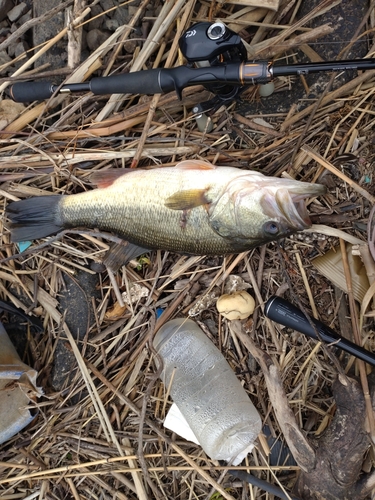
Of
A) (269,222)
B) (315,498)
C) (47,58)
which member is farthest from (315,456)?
(47,58)

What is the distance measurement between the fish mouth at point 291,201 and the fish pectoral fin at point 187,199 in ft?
1.40

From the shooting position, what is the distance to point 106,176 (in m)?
3.07

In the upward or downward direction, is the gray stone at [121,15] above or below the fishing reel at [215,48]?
above

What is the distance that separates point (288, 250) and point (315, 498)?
5.53 ft

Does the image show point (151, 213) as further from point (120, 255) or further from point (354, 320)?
point (354, 320)

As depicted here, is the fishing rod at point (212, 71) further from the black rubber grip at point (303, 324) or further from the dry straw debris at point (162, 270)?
the black rubber grip at point (303, 324)

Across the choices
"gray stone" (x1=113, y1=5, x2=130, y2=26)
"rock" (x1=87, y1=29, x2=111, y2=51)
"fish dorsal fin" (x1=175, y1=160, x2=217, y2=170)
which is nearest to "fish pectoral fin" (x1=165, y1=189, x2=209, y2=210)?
"fish dorsal fin" (x1=175, y1=160, x2=217, y2=170)

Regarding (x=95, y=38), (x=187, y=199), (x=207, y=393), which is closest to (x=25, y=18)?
(x=95, y=38)

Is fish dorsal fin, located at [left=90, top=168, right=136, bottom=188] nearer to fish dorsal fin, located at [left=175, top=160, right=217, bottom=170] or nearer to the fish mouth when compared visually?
fish dorsal fin, located at [left=175, top=160, right=217, bottom=170]

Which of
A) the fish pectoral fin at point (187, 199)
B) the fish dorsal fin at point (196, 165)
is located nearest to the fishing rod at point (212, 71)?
the fish dorsal fin at point (196, 165)

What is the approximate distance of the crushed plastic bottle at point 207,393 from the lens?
130 inches

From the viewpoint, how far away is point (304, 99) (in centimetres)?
317

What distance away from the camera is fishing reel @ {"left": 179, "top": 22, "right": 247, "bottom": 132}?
2.62 m

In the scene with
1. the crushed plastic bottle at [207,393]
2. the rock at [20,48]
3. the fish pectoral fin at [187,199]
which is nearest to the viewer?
the fish pectoral fin at [187,199]
